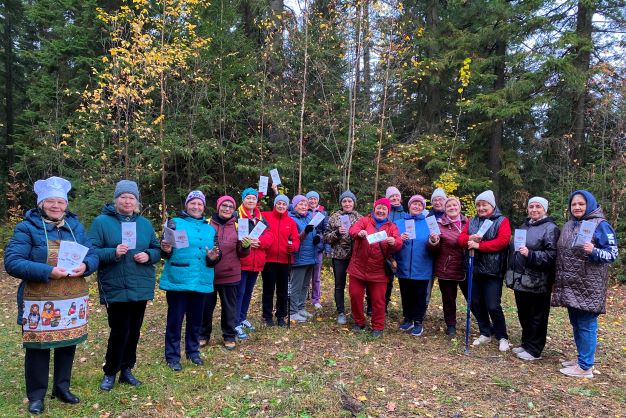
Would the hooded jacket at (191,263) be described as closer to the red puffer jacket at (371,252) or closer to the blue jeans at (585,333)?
the red puffer jacket at (371,252)

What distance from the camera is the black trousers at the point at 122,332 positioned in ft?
13.5

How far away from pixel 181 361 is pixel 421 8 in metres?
14.6

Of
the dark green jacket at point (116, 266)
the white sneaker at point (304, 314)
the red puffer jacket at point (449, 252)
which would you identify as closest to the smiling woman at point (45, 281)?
the dark green jacket at point (116, 266)

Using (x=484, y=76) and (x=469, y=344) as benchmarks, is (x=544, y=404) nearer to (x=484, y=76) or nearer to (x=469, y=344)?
(x=469, y=344)

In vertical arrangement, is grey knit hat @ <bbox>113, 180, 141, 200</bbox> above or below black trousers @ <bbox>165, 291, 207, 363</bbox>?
above

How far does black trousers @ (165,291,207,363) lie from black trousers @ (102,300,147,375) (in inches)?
17.8

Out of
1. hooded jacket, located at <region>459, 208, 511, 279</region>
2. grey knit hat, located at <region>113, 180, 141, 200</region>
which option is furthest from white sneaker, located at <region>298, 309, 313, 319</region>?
grey knit hat, located at <region>113, 180, 141, 200</region>

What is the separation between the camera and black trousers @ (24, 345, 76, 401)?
148 inches

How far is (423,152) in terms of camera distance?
12.5 meters

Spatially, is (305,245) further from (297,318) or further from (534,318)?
(534,318)

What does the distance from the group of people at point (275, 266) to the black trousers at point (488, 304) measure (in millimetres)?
17

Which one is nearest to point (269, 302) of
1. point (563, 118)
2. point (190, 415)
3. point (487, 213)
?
point (190, 415)

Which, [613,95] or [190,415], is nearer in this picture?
[190,415]

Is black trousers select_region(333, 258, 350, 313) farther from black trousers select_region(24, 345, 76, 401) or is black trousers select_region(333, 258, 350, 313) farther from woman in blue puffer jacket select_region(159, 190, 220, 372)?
black trousers select_region(24, 345, 76, 401)
